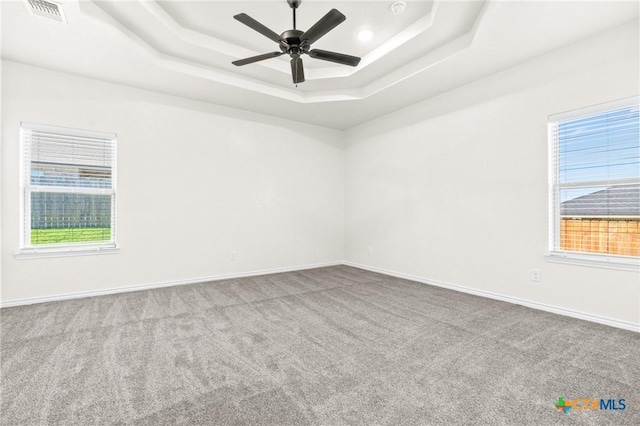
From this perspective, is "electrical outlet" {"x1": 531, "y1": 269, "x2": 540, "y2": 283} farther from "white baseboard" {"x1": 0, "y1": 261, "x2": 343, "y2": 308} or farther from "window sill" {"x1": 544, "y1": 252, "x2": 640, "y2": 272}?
"white baseboard" {"x1": 0, "y1": 261, "x2": 343, "y2": 308}

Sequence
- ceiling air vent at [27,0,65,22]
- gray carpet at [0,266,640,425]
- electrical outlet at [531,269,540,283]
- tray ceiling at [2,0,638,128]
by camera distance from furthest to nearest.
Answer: electrical outlet at [531,269,540,283] < tray ceiling at [2,0,638,128] < ceiling air vent at [27,0,65,22] < gray carpet at [0,266,640,425]

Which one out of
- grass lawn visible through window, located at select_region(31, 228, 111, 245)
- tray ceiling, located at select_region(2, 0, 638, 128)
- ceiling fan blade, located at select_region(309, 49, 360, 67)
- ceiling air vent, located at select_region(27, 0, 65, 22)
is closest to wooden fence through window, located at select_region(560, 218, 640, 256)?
tray ceiling, located at select_region(2, 0, 638, 128)

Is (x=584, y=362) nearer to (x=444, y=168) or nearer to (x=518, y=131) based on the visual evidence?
(x=518, y=131)

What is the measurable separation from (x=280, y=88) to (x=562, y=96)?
342 cm

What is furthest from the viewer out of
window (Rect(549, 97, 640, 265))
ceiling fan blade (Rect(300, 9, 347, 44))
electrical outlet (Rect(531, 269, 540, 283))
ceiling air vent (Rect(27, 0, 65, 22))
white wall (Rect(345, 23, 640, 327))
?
electrical outlet (Rect(531, 269, 540, 283))

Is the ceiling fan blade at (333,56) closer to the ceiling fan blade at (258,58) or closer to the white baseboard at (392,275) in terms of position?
the ceiling fan blade at (258,58)

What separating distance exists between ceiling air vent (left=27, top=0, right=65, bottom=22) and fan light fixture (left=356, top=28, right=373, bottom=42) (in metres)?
2.71

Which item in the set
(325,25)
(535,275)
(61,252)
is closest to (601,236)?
(535,275)

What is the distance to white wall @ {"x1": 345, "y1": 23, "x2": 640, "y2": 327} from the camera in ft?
9.10

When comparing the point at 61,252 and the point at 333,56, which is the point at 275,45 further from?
the point at 61,252

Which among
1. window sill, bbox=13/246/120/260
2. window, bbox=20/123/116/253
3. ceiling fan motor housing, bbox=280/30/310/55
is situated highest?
ceiling fan motor housing, bbox=280/30/310/55

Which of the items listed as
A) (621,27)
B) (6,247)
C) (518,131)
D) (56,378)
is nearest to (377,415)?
(56,378)

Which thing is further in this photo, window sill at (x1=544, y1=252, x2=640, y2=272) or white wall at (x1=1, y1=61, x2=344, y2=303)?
white wall at (x1=1, y1=61, x2=344, y2=303)

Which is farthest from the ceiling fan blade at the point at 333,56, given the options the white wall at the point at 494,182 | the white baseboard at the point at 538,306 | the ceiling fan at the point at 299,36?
the white baseboard at the point at 538,306
